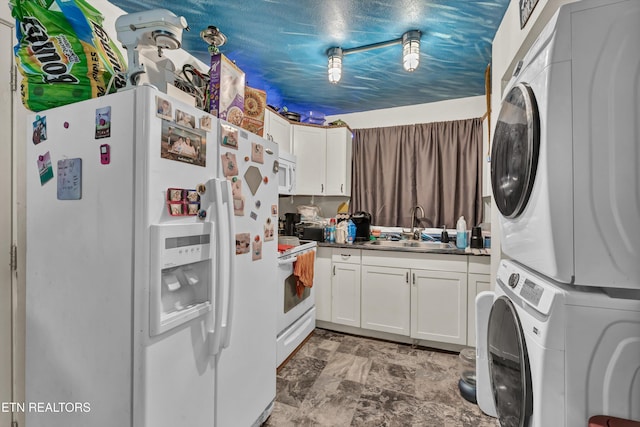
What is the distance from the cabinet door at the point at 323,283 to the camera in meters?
2.93

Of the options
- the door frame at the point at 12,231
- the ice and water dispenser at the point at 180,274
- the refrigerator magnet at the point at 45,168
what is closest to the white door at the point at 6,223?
the door frame at the point at 12,231

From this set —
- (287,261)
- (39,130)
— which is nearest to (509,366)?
(287,261)

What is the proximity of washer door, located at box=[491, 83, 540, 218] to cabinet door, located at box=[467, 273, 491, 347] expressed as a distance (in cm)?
148

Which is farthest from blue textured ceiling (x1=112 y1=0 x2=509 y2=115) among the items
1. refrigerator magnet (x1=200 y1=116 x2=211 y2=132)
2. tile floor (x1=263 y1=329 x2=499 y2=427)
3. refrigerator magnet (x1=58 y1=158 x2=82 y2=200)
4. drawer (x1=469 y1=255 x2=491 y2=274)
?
tile floor (x1=263 y1=329 x2=499 y2=427)

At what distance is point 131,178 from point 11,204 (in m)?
0.95

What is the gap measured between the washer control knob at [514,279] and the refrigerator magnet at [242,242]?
1.17m

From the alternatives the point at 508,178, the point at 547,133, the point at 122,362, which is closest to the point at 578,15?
the point at 547,133

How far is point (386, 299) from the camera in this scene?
271 cm

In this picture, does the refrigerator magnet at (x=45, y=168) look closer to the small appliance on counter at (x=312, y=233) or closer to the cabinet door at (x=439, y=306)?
the small appliance on counter at (x=312, y=233)

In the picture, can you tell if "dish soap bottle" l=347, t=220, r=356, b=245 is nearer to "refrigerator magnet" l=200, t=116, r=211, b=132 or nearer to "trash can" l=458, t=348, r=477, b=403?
"trash can" l=458, t=348, r=477, b=403

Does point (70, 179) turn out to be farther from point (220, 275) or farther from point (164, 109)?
point (220, 275)

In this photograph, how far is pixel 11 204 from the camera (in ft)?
4.46

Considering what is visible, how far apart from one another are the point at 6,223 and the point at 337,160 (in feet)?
9.05

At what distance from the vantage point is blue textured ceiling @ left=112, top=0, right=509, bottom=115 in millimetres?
1784
